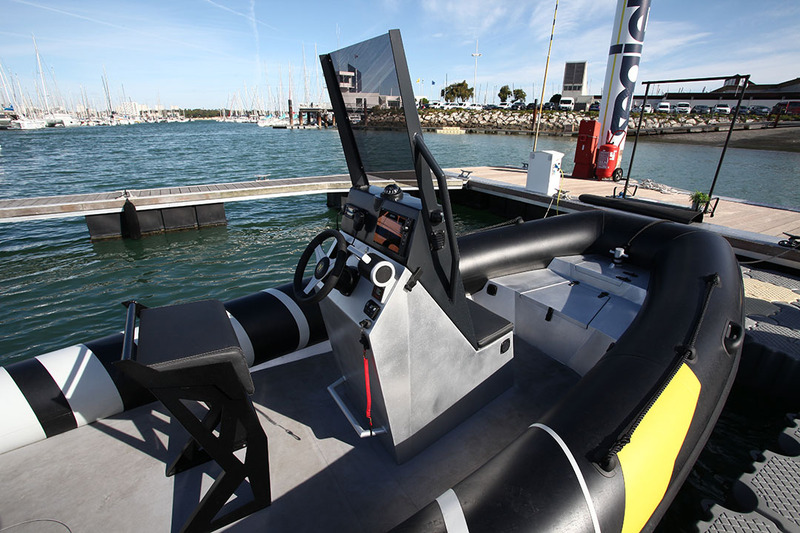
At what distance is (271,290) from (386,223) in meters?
1.77

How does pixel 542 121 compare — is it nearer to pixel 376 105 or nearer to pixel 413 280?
pixel 376 105

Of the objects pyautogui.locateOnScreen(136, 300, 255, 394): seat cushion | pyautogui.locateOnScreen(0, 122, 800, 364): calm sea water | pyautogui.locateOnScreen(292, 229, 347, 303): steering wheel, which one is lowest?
pyautogui.locateOnScreen(0, 122, 800, 364): calm sea water

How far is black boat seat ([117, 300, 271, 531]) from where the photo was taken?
1.45 m

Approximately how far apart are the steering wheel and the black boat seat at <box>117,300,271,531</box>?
409mm

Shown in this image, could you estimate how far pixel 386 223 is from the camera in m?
2.03

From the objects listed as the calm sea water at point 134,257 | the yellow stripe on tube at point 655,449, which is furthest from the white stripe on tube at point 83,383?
the calm sea water at point 134,257

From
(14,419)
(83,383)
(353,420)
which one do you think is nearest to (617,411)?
(353,420)

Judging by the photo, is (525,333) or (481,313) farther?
(525,333)

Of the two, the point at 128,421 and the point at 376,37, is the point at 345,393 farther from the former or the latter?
the point at 376,37

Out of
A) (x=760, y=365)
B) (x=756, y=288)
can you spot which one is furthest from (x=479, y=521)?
(x=756, y=288)

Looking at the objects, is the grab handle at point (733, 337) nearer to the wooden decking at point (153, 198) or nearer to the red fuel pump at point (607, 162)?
the wooden decking at point (153, 198)

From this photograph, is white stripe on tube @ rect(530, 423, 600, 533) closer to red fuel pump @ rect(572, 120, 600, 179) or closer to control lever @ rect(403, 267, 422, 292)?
control lever @ rect(403, 267, 422, 292)

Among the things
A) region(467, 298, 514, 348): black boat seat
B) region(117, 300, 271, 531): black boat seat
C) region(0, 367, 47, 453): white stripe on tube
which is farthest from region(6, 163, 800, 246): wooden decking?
region(0, 367, 47, 453): white stripe on tube

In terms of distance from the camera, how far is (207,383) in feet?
5.13
